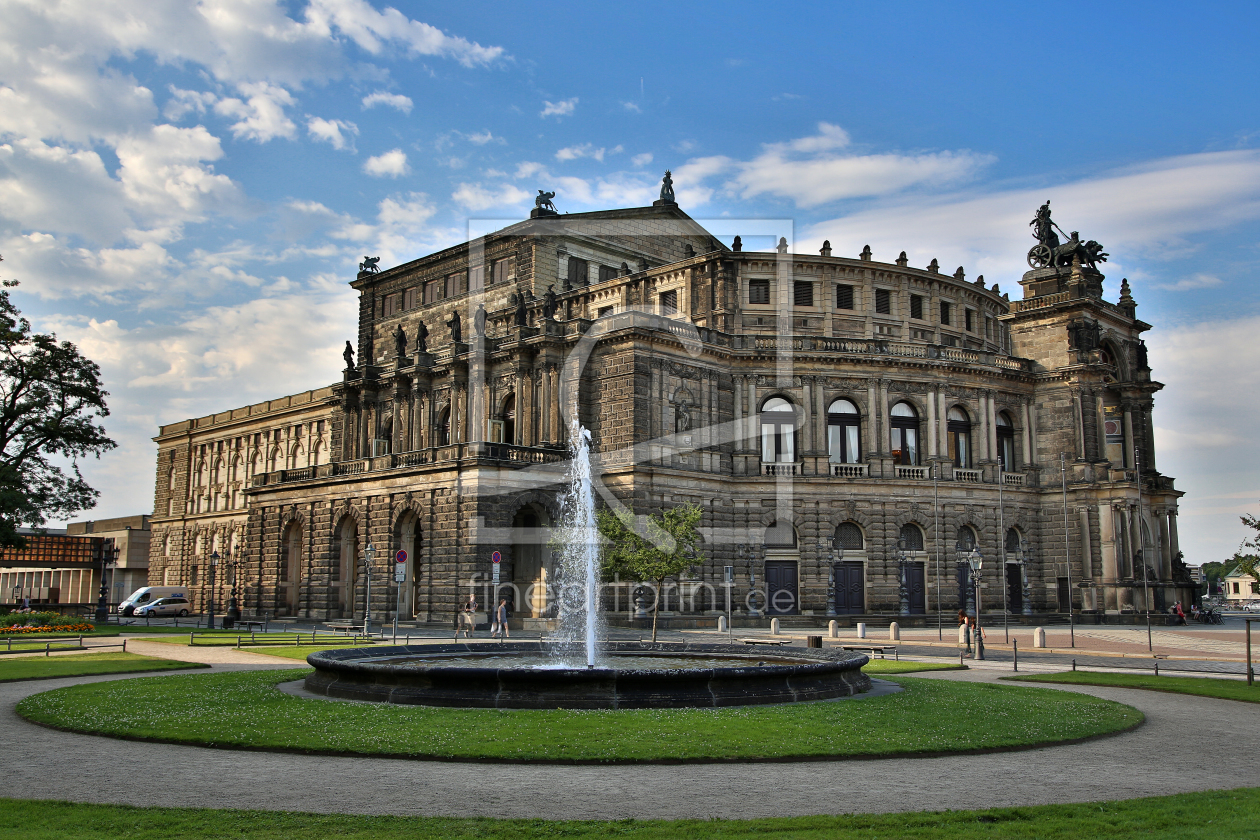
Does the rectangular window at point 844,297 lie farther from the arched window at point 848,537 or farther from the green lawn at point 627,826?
the green lawn at point 627,826

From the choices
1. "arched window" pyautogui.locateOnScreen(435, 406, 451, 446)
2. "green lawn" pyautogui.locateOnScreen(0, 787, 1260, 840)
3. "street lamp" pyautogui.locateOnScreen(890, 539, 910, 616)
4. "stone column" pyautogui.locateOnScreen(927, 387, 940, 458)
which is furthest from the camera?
"arched window" pyautogui.locateOnScreen(435, 406, 451, 446)

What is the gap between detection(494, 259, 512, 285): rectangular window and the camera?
63.6 metres

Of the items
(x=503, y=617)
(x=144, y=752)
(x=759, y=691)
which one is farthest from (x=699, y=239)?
(x=144, y=752)

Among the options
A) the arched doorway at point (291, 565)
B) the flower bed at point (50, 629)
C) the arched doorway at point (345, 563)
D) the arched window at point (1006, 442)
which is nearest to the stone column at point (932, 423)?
the arched window at point (1006, 442)

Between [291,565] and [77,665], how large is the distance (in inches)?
1422

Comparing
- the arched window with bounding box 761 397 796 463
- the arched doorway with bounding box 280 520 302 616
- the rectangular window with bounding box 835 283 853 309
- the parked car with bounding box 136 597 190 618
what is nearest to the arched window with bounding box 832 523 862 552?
the arched window with bounding box 761 397 796 463

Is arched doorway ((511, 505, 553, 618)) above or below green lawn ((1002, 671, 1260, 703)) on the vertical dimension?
above

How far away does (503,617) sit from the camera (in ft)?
134

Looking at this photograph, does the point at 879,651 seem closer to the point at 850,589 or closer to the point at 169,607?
the point at 850,589

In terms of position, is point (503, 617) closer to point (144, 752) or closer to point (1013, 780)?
point (144, 752)

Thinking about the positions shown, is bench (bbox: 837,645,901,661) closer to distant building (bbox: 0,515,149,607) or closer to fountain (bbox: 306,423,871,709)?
fountain (bbox: 306,423,871,709)

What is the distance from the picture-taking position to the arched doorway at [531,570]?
1935 inches

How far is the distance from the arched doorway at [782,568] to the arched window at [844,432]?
5.62 meters

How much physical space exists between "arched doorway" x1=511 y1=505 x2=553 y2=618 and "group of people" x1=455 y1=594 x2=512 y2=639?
1.71 meters
